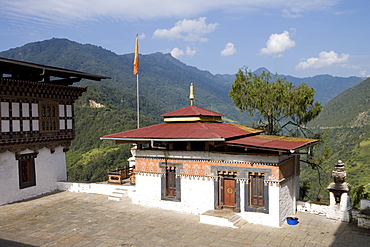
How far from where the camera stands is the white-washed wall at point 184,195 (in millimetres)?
14073

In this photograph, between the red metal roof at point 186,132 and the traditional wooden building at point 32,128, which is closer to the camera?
the red metal roof at point 186,132

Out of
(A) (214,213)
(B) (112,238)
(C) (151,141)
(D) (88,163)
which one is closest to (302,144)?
(A) (214,213)

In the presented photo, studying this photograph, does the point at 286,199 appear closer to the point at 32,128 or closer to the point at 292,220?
the point at 292,220

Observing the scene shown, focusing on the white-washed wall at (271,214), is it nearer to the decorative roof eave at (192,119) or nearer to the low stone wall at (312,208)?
the low stone wall at (312,208)

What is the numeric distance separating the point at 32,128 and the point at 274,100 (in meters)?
14.2

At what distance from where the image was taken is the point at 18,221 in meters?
13.5

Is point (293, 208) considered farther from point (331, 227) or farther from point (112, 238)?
point (112, 238)

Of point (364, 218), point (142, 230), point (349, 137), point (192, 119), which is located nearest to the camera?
point (142, 230)

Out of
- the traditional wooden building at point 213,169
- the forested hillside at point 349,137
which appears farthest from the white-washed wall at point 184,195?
the forested hillside at point 349,137

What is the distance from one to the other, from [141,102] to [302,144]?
88.4 m

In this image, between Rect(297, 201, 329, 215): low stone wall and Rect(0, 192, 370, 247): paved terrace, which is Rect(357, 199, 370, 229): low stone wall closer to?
Rect(0, 192, 370, 247): paved terrace

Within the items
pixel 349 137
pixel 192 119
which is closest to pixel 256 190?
pixel 192 119

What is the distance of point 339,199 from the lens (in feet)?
A: 46.3

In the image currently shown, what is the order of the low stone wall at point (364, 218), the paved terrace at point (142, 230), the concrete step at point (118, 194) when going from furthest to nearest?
the concrete step at point (118, 194) < the low stone wall at point (364, 218) < the paved terrace at point (142, 230)
